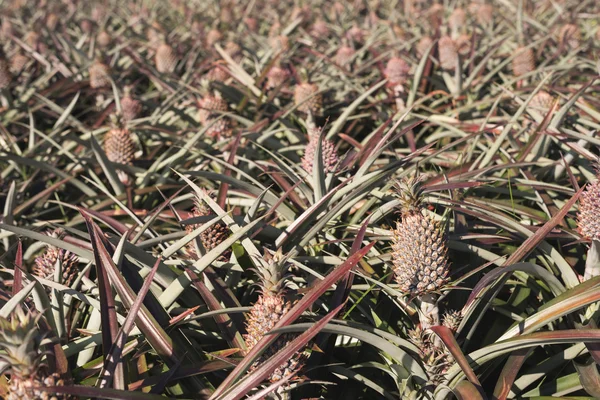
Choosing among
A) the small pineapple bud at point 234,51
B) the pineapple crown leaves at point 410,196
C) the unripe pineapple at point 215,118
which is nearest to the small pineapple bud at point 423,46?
the small pineapple bud at point 234,51

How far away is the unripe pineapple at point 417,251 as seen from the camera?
1.45 m

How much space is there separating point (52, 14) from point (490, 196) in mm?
5932

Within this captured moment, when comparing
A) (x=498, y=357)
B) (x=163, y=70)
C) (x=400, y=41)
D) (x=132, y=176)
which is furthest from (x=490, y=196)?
(x=163, y=70)

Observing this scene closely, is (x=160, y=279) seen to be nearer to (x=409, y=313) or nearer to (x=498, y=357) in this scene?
(x=409, y=313)

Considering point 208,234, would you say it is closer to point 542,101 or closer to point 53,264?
point 53,264

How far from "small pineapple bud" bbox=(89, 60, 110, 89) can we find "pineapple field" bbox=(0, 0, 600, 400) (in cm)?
2

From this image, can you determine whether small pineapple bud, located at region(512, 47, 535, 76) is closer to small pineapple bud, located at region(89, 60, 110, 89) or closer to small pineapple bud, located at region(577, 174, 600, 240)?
small pineapple bud, located at region(577, 174, 600, 240)

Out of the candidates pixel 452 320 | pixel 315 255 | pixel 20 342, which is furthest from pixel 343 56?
pixel 20 342

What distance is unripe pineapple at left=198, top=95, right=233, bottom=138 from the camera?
3.14 m

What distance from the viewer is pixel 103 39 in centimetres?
539

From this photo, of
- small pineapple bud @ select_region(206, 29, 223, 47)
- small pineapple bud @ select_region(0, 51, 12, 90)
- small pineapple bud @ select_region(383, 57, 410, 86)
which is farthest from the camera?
small pineapple bud @ select_region(206, 29, 223, 47)

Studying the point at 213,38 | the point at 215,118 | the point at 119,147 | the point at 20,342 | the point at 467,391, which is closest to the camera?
the point at 20,342

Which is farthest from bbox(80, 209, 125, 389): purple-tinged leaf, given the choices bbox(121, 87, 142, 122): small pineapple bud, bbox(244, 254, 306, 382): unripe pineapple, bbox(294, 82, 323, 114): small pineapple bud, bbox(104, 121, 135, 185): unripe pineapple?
bbox(121, 87, 142, 122): small pineapple bud

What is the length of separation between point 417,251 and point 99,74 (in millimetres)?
3387
